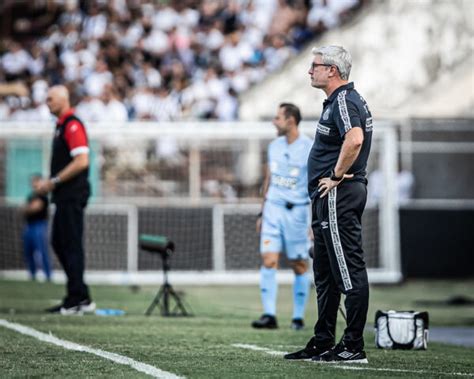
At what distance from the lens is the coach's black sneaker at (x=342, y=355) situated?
8.62m

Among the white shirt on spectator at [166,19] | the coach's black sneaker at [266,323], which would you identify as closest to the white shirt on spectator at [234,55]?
the white shirt on spectator at [166,19]

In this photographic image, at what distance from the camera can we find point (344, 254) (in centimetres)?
859

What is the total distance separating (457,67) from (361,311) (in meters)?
18.2

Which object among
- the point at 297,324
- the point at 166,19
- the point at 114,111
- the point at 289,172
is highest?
the point at 166,19

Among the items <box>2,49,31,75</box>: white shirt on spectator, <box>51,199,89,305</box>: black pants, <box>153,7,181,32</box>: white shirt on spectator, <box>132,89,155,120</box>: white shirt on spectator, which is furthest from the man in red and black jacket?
<box>153,7,181,32</box>: white shirt on spectator

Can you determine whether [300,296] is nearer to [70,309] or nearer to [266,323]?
[266,323]

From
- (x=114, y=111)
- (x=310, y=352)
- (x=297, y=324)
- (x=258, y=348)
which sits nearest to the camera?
(x=310, y=352)

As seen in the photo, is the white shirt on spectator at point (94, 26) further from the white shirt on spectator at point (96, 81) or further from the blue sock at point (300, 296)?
the blue sock at point (300, 296)

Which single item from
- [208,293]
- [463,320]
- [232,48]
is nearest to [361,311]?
[463,320]

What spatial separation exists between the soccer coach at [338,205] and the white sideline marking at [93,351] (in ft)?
4.37

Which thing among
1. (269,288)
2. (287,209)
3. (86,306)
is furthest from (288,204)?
(86,306)

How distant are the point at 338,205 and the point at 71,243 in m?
5.50

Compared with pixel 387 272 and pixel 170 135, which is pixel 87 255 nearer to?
pixel 170 135

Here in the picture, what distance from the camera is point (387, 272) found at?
908 inches
